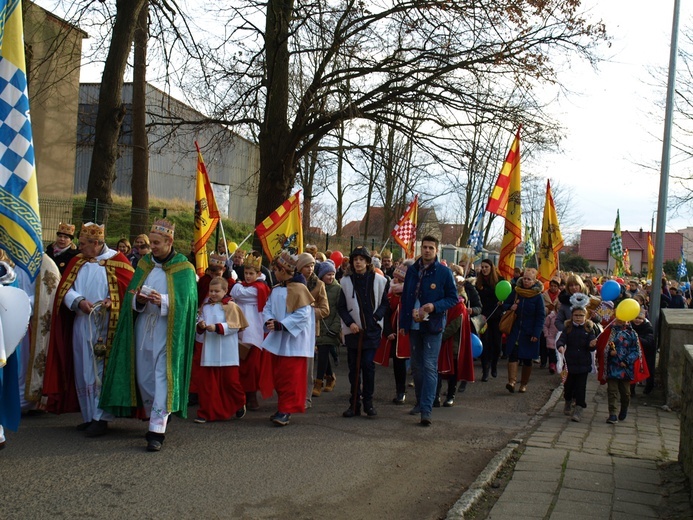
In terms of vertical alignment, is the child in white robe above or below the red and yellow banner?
below

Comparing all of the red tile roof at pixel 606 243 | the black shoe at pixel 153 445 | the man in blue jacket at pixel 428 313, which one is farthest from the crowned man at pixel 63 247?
the red tile roof at pixel 606 243

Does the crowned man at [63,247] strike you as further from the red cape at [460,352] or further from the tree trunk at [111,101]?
the tree trunk at [111,101]

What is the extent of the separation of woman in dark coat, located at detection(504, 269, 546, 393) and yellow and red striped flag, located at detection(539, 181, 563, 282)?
9.93 feet

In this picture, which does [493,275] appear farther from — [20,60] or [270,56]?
[20,60]

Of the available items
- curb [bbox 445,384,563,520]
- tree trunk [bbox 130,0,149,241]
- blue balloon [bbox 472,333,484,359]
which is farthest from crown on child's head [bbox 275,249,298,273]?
tree trunk [bbox 130,0,149,241]

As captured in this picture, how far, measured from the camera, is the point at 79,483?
552 cm

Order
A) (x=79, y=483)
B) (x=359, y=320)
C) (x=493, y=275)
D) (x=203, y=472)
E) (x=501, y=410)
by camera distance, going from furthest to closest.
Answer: (x=493, y=275)
(x=501, y=410)
(x=359, y=320)
(x=203, y=472)
(x=79, y=483)

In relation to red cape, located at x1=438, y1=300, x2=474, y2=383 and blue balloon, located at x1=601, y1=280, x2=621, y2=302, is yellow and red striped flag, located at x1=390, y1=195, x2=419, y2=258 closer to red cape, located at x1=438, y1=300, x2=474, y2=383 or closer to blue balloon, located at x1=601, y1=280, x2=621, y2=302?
blue balloon, located at x1=601, y1=280, x2=621, y2=302

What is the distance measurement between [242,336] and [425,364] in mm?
2089

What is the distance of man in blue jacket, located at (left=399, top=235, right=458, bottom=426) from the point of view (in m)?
8.57

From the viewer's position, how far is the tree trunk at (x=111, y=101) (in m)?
14.4

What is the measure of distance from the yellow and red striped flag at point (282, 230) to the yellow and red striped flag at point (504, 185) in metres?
3.12

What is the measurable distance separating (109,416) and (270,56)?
34.7 ft

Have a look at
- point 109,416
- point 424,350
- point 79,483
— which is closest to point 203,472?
point 79,483
